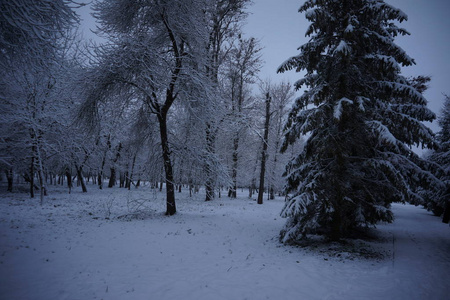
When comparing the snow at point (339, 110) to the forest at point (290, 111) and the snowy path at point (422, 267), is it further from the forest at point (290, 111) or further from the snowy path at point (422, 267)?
the snowy path at point (422, 267)

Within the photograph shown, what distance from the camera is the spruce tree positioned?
707cm

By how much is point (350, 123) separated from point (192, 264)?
6.85m

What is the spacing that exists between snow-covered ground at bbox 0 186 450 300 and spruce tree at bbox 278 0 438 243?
56.6 inches

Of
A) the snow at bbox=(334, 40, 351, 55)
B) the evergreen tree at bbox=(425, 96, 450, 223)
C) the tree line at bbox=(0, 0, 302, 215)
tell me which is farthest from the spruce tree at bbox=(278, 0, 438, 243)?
the evergreen tree at bbox=(425, 96, 450, 223)

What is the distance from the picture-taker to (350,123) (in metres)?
7.40

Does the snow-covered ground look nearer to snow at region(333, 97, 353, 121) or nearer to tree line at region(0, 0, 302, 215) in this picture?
tree line at region(0, 0, 302, 215)

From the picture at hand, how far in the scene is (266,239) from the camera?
28.3 ft

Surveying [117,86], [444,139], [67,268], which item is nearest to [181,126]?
[117,86]

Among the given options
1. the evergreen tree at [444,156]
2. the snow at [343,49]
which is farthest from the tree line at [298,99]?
the evergreen tree at [444,156]

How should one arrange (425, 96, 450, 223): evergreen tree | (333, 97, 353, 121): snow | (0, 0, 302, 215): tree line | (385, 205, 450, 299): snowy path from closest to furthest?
1. (385, 205, 450, 299): snowy path
2. (0, 0, 302, 215): tree line
3. (333, 97, 353, 121): snow
4. (425, 96, 450, 223): evergreen tree

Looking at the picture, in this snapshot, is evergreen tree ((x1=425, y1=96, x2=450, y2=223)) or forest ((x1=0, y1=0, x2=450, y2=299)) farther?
evergreen tree ((x1=425, y1=96, x2=450, y2=223))

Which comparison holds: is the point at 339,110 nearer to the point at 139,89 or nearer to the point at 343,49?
the point at 343,49

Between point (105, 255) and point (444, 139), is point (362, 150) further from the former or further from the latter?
point (444, 139)

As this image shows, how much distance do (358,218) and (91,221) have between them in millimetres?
10939
